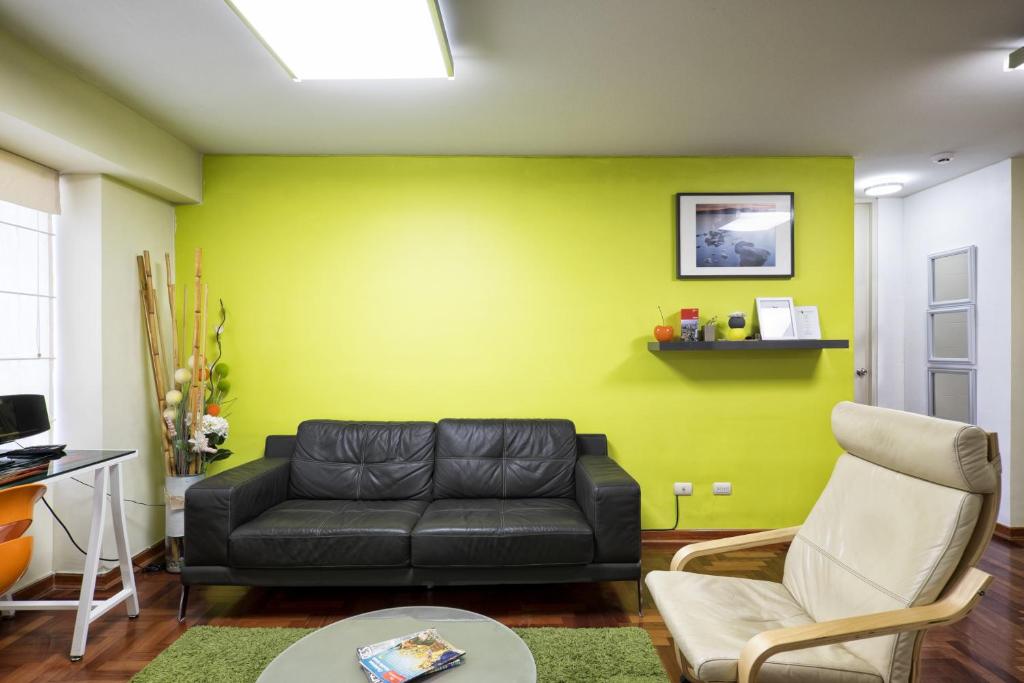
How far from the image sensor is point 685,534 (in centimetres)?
362

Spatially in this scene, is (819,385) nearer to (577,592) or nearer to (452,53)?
(577,592)

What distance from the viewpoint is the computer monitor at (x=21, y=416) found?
236 cm

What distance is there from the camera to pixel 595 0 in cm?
202

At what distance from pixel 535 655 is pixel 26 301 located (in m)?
3.16

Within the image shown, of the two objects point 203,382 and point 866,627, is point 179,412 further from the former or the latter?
point 866,627

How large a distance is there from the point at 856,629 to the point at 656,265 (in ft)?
8.55

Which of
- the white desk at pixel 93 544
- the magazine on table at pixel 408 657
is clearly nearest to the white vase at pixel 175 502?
the white desk at pixel 93 544

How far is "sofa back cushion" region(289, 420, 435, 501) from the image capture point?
3.22m

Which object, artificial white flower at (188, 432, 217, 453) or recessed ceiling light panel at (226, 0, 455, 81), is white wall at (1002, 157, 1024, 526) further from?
artificial white flower at (188, 432, 217, 453)

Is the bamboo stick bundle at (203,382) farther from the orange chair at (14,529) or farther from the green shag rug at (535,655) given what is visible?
the green shag rug at (535,655)

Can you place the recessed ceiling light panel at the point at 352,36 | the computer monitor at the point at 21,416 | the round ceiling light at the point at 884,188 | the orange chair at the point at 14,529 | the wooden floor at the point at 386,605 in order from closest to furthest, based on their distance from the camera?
the recessed ceiling light panel at the point at 352,36 → the orange chair at the point at 14,529 → the wooden floor at the point at 386,605 → the computer monitor at the point at 21,416 → the round ceiling light at the point at 884,188

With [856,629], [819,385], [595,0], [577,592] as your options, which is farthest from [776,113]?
[577,592]

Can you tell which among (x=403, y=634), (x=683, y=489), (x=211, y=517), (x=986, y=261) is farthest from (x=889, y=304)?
(x=211, y=517)

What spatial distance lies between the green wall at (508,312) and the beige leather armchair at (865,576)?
5.31 ft
